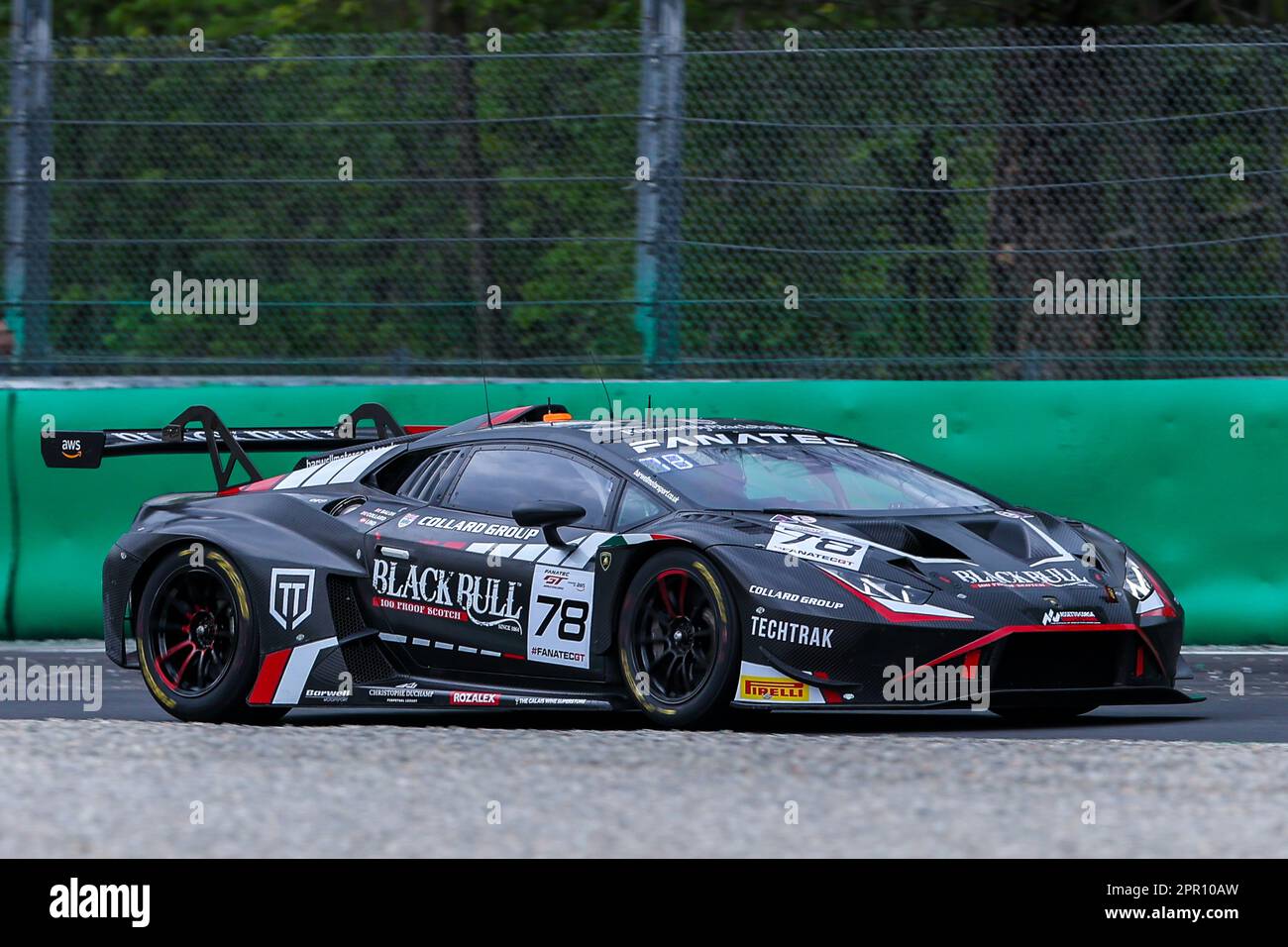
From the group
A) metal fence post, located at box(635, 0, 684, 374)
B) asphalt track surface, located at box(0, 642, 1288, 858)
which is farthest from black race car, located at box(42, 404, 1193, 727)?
metal fence post, located at box(635, 0, 684, 374)

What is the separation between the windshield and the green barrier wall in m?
2.49

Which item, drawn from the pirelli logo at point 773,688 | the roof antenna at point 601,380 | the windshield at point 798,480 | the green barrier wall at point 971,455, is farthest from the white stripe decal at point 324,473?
the pirelli logo at point 773,688

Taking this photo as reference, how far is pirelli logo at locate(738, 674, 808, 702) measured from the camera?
7.75 m

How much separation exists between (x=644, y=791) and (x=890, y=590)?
5.83 ft

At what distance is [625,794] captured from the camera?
20.5 feet

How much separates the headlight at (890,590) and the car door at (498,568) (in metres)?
1.04

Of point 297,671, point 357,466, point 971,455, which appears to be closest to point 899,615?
point 297,671

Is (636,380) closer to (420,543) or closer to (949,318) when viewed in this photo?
(949,318)

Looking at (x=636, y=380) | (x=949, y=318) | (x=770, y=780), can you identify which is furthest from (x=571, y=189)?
(x=770, y=780)

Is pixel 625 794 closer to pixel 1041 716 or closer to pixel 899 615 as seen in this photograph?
pixel 899 615

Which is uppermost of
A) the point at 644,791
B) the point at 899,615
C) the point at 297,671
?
the point at 899,615

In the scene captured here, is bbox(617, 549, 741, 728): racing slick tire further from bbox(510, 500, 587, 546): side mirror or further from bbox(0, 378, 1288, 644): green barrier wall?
Answer: bbox(0, 378, 1288, 644): green barrier wall

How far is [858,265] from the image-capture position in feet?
40.9

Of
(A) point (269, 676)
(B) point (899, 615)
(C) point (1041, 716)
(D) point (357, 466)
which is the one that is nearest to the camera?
(B) point (899, 615)
